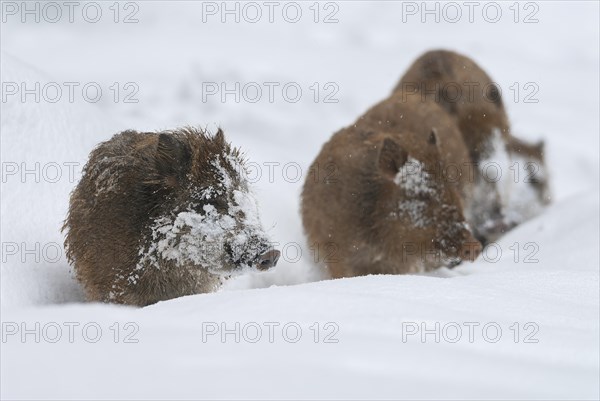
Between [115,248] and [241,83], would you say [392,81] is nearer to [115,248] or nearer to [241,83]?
[241,83]

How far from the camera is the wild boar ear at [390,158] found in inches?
239

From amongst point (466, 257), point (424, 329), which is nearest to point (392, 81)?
point (466, 257)

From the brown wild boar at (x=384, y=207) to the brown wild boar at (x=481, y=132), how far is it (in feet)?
4.43

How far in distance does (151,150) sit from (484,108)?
15.9 ft

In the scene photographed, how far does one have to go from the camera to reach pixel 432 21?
68.4 ft

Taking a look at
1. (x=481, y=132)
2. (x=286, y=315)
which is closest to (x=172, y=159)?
(x=286, y=315)

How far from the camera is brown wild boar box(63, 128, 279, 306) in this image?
4.36 metres

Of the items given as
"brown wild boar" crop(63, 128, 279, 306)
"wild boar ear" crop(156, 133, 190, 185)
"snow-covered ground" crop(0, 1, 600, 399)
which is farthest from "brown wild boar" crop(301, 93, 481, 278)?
"wild boar ear" crop(156, 133, 190, 185)

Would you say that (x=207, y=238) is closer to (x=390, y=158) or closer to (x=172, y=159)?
(x=172, y=159)

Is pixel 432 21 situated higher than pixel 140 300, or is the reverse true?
pixel 432 21

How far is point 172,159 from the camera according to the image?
4418 millimetres

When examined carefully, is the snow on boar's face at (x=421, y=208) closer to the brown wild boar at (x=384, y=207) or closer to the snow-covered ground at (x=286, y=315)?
the brown wild boar at (x=384, y=207)

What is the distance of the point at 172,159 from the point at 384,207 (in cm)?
216

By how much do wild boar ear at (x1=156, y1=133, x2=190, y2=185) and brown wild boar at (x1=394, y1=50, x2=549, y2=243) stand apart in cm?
393
